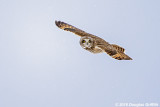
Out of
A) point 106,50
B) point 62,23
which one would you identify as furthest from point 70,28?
point 106,50

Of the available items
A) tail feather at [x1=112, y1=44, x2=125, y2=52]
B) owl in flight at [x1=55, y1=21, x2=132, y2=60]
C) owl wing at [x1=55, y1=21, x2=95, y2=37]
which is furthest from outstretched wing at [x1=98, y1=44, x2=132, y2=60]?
owl wing at [x1=55, y1=21, x2=95, y2=37]

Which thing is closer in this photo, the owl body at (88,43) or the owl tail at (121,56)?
the owl tail at (121,56)

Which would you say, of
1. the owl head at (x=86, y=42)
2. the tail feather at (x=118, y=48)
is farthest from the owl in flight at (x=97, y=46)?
the tail feather at (x=118, y=48)

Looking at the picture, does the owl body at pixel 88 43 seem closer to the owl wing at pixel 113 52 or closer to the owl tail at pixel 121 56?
the owl wing at pixel 113 52

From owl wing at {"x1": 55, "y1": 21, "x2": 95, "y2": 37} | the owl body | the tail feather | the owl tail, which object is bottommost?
the owl tail

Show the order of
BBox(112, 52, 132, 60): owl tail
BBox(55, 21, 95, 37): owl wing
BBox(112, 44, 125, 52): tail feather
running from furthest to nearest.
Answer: BBox(112, 44, 125, 52): tail feather → BBox(55, 21, 95, 37): owl wing → BBox(112, 52, 132, 60): owl tail

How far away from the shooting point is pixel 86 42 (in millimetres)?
21219

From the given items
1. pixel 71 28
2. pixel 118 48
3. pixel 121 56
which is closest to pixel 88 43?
pixel 121 56

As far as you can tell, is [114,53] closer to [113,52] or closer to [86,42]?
[113,52]

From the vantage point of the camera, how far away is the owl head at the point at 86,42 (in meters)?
21.2

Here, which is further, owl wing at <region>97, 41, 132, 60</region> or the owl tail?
the owl tail

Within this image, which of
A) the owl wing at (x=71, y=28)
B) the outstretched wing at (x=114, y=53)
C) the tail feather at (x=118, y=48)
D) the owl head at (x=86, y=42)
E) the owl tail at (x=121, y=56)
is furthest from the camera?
the tail feather at (x=118, y=48)

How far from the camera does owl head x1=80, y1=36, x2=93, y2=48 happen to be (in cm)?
2117

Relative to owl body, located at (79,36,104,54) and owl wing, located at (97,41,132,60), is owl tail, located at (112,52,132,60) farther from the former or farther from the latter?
owl body, located at (79,36,104,54)
